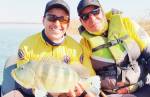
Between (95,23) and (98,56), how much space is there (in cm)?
38

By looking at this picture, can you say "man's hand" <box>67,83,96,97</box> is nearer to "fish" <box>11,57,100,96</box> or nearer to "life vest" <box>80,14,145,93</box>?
"fish" <box>11,57,100,96</box>

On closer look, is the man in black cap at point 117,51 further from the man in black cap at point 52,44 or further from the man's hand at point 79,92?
the man's hand at point 79,92

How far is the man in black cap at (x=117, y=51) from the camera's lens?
4.80 metres

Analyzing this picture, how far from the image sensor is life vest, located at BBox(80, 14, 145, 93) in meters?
4.80

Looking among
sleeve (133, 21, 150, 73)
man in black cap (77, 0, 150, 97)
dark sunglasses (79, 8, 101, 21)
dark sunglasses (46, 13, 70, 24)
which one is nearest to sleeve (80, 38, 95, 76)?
man in black cap (77, 0, 150, 97)

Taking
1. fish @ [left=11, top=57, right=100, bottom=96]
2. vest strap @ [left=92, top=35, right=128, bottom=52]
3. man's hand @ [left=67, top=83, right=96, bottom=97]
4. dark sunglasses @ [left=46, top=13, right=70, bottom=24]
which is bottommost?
man's hand @ [left=67, top=83, right=96, bottom=97]

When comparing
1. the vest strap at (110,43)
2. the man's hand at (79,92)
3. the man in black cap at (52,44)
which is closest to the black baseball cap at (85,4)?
the man in black cap at (52,44)

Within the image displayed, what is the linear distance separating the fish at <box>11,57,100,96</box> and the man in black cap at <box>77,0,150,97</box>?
0.88m

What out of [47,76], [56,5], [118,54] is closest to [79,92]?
[47,76]

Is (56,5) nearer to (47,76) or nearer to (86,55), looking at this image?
(86,55)

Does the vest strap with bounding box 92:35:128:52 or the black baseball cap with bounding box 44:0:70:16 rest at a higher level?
the black baseball cap with bounding box 44:0:70:16

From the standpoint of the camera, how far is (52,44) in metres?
4.66

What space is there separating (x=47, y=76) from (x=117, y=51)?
1.27 m

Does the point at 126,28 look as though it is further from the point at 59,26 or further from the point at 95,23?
the point at 59,26
